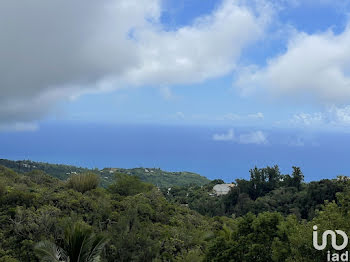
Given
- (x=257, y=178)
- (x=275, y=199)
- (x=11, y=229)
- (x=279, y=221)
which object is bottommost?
(x=11, y=229)

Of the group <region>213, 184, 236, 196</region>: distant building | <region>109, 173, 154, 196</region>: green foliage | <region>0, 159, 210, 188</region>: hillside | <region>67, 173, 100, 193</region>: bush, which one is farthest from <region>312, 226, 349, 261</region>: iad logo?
<region>0, 159, 210, 188</region>: hillside

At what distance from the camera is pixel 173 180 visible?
104m

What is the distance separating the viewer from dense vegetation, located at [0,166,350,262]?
9.99 m

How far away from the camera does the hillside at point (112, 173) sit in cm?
7294

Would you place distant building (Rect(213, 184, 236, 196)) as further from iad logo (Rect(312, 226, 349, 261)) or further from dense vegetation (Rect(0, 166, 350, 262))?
iad logo (Rect(312, 226, 349, 261))

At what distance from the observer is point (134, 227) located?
→ 50.2 feet

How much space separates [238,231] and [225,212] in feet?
101

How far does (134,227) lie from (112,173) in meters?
70.2

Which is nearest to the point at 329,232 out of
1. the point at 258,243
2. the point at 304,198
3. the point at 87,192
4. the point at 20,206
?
the point at 258,243

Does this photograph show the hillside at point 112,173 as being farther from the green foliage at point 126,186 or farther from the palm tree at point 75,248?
the palm tree at point 75,248

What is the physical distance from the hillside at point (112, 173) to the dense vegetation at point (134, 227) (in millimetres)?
45714

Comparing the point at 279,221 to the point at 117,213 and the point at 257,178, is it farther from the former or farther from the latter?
Result: the point at 257,178

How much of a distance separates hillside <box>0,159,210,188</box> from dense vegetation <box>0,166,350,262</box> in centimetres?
4571

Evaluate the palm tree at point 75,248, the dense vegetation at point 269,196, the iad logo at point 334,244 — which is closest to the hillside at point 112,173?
the dense vegetation at point 269,196
